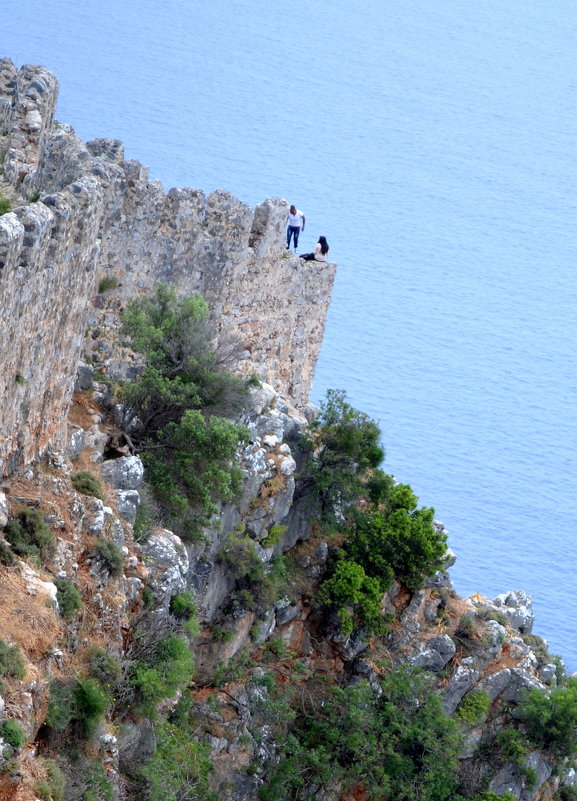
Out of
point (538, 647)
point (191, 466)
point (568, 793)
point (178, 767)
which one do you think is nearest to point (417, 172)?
point (538, 647)

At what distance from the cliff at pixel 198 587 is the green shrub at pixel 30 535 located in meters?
0.03

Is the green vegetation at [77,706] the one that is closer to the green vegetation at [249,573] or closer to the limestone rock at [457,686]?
the green vegetation at [249,573]

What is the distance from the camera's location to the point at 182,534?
28.1 meters

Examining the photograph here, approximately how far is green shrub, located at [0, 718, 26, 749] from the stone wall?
416 centimetres

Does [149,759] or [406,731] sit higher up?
[406,731]

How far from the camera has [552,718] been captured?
3375 centimetres

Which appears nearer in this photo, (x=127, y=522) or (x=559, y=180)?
(x=127, y=522)

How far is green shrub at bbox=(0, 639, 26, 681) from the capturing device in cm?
1888

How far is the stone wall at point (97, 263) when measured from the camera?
21.4 meters

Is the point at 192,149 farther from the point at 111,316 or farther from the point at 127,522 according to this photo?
the point at 127,522

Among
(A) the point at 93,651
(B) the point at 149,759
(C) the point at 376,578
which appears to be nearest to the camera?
(A) the point at 93,651

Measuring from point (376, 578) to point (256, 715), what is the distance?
383 centimetres

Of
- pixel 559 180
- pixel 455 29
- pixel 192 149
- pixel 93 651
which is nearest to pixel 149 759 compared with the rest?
pixel 93 651

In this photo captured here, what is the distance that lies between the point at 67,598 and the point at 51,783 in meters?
2.90
